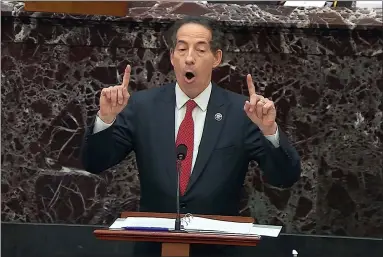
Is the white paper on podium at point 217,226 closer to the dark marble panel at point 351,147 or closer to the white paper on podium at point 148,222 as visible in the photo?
the white paper on podium at point 148,222

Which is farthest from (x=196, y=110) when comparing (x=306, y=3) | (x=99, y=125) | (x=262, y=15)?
(x=306, y=3)

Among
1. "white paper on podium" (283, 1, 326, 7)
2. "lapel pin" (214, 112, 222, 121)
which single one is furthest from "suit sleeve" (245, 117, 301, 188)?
"white paper on podium" (283, 1, 326, 7)

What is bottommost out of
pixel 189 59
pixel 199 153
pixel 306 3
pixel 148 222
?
pixel 148 222

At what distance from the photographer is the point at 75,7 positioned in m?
3.83

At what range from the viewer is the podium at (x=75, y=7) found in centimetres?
382

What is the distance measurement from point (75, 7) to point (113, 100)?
1.45 m

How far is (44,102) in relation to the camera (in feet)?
12.9

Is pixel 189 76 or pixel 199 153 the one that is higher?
pixel 189 76

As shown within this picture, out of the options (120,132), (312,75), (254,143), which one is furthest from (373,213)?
(120,132)

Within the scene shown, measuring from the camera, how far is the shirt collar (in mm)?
2828

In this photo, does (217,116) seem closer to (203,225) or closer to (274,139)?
(274,139)

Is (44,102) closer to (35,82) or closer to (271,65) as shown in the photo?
(35,82)

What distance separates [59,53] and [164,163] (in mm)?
1383

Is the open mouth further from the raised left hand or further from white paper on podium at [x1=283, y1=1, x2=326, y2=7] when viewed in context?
white paper on podium at [x1=283, y1=1, x2=326, y2=7]
